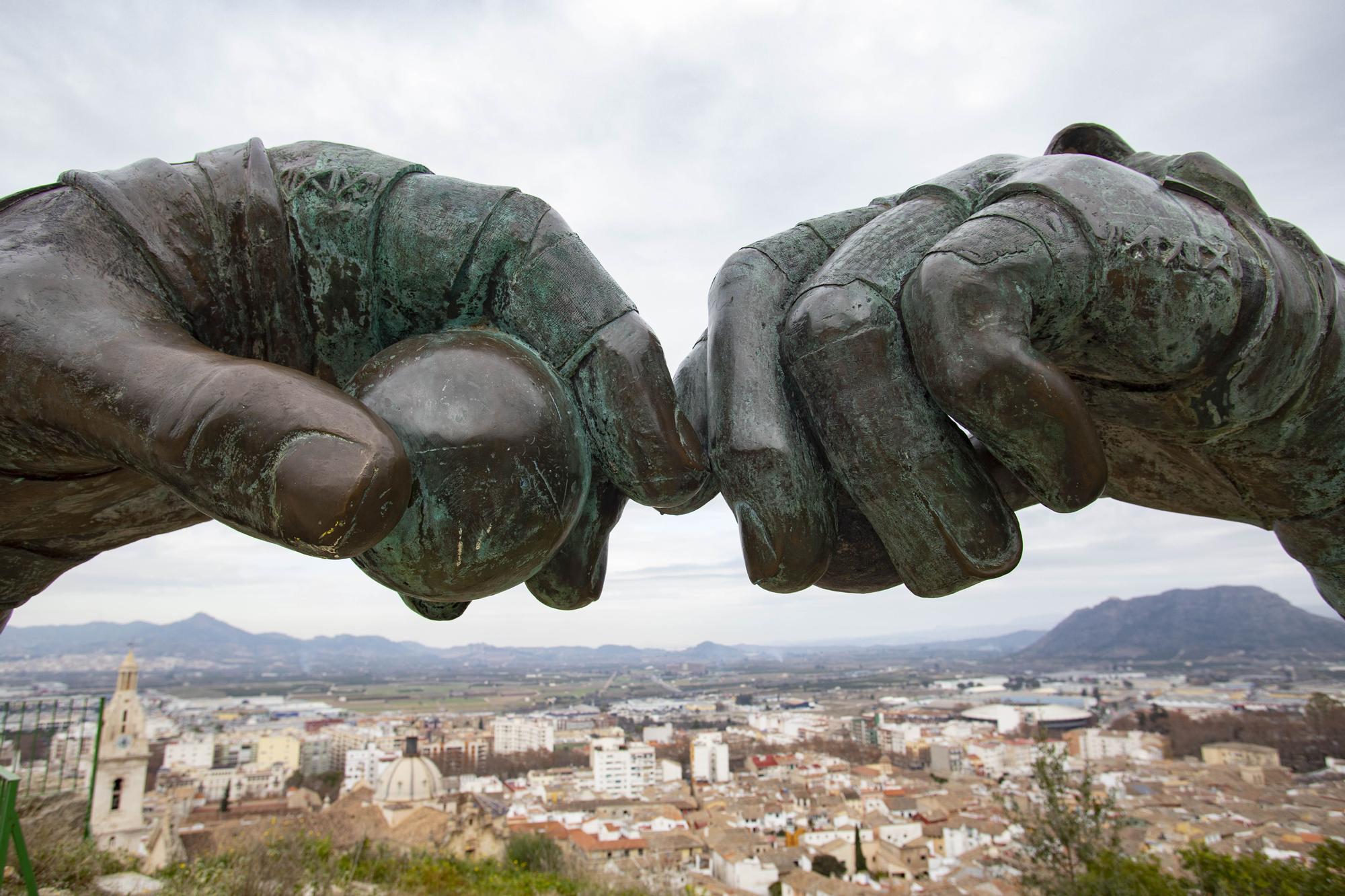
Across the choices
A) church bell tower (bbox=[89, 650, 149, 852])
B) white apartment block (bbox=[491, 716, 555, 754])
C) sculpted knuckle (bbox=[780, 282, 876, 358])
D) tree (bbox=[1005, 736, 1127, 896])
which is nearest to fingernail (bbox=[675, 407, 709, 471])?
sculpted knuckle (bbox=[780, 282, 876, 358])

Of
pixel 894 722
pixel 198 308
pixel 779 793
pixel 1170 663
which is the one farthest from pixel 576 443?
pixel 1170 663

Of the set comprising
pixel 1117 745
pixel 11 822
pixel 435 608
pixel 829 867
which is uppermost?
pixel 435 608

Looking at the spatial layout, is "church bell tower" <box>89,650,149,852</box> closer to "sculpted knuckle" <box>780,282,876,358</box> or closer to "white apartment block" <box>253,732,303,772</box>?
"sculpted knuckle" <box>780,282,876,358</box>

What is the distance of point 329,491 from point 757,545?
0.87 m

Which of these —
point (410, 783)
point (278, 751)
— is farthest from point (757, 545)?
point (278, 751)

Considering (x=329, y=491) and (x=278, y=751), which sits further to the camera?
(x=278, y=751)

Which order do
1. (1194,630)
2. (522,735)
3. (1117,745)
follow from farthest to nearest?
1. (1194,630)
2. (522,735)
3. (1117,745)

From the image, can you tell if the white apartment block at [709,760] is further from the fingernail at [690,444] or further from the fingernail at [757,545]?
the fingernail at [690,444]

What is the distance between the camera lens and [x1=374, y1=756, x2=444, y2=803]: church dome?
42062 millimetres

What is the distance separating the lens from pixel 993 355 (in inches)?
62.9

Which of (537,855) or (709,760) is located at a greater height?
(537,855)

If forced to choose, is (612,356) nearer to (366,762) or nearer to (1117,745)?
(366,762)

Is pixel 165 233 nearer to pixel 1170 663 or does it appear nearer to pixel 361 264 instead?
pixel 361 264

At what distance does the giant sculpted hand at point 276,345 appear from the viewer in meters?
1.34
